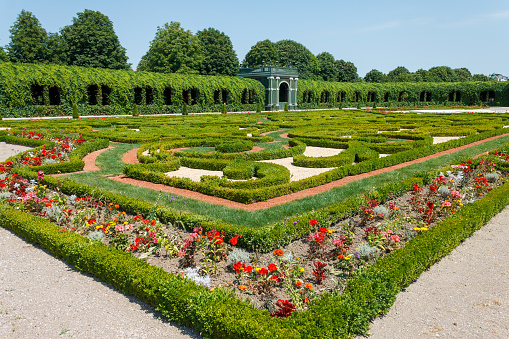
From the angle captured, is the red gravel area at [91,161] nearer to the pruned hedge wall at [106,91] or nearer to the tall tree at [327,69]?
the pruned hedge wall at [106,91]

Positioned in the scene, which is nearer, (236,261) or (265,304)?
(265,304)

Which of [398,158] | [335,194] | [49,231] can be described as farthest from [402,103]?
[49,231]

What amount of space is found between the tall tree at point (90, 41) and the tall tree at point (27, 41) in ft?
9.45

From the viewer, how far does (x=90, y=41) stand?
47.8 metres

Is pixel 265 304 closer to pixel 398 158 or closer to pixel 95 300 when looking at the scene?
pixel 95 300

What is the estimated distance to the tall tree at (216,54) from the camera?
195 feet

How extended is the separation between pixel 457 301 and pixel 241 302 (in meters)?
2.40

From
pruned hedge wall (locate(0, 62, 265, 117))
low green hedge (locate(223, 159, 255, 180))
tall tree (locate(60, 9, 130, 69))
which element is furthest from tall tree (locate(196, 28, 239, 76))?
low green hedge (locate(223, 159, 255, 180))

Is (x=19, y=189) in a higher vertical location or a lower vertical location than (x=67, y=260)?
higher

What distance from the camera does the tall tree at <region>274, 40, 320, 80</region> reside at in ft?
252

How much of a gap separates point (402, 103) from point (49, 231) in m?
59.4

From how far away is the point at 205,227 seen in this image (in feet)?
19.3

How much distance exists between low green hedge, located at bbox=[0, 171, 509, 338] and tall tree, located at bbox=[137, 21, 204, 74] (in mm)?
49656

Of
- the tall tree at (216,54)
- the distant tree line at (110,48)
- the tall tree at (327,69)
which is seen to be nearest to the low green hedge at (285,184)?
the distant tree line at (110,48)
